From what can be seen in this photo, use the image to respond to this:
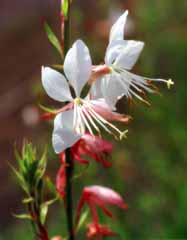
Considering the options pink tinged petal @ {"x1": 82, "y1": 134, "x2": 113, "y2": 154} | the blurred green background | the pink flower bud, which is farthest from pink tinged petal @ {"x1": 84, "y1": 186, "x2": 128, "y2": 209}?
the blurred green background

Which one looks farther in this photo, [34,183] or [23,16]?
[23,16]

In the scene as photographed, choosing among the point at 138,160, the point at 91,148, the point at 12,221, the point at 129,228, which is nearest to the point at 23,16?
the point at 12,221

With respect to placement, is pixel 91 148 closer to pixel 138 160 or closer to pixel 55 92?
pixel 55 92

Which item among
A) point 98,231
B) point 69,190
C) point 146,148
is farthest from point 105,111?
point 146,148

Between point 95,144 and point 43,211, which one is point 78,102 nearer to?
point 95,144

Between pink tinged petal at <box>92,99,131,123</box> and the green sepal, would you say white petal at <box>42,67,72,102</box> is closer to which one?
pink tinged petal at <box>92,99,131,123</box>

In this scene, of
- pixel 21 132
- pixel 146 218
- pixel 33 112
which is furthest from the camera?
pixel 21 132
